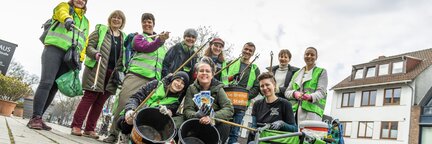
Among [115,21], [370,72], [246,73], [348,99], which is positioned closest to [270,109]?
[246,73]

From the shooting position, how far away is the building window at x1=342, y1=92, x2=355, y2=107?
2865 cm

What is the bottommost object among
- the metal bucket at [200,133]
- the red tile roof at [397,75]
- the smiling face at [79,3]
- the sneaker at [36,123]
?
the sneaker at [36,123]

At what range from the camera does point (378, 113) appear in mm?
25797

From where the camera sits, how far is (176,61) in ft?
15.8

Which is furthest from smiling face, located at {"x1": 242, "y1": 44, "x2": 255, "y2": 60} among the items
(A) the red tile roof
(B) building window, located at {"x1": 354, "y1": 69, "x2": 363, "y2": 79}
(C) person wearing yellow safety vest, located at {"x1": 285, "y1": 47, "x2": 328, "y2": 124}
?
(B) building window, located at {"x1": 354, "y1": 69, "x2": 363, "y2": 79}

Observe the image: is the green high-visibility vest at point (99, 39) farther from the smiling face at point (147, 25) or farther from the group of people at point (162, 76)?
the smiling face at point (147, 25)

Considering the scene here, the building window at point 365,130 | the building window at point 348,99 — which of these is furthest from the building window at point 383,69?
the building window at point 365,130

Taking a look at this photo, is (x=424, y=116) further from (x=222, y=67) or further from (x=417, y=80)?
(x=222, y=67)

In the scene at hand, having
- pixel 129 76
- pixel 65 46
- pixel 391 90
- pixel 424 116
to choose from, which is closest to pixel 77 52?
pixel 65 46

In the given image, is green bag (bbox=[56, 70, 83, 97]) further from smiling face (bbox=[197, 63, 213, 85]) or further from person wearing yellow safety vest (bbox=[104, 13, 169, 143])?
smiling face (bbox=[197, 63, 213, 85])

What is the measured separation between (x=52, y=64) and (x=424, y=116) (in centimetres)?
2366

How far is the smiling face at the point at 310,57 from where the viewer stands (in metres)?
4.84

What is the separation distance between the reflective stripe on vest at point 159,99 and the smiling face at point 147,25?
1.46m

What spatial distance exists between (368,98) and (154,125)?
87.3 feet
